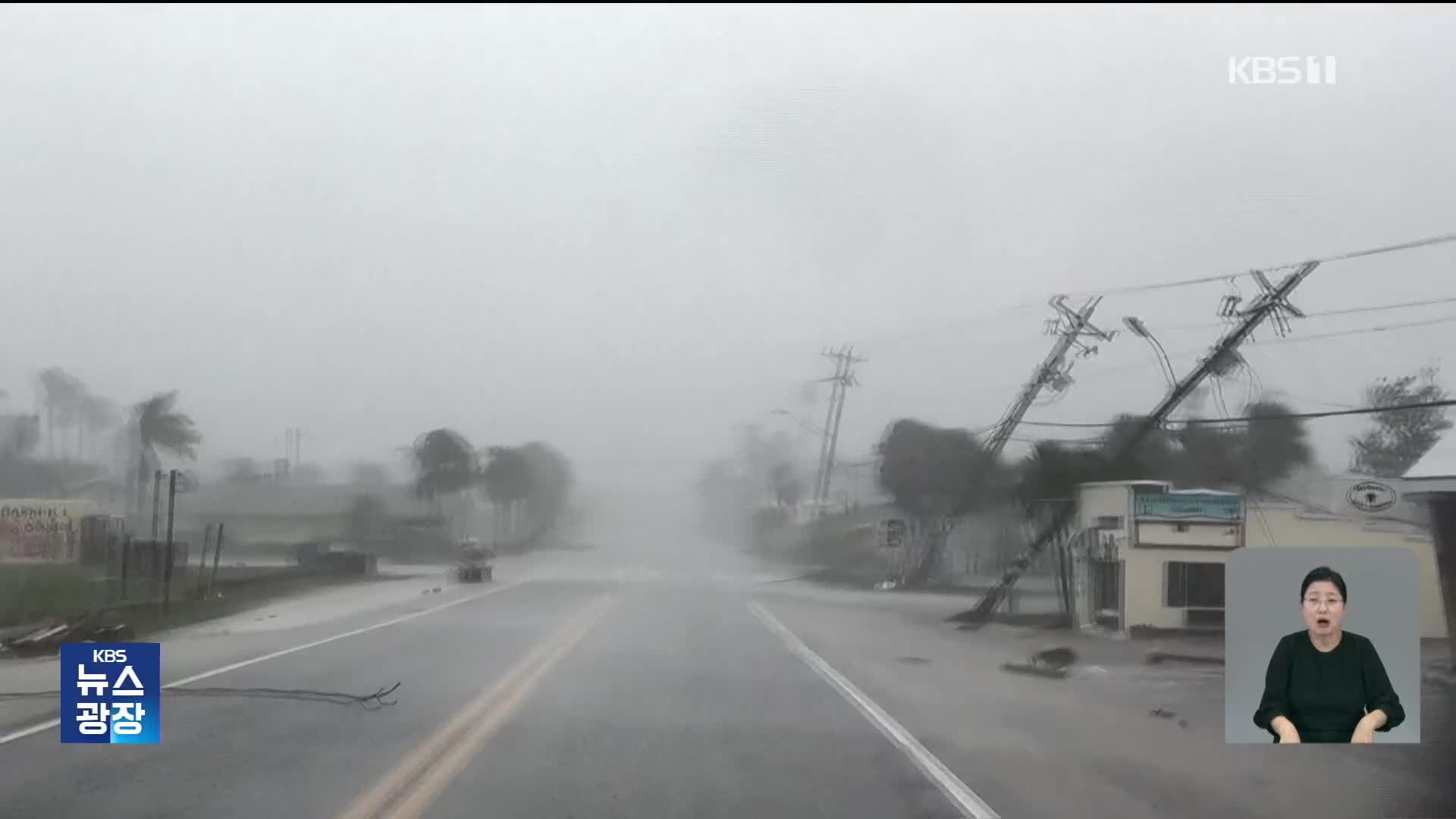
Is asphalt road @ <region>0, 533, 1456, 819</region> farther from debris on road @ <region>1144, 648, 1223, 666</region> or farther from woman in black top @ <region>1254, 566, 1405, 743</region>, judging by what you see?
woman in black top @ <region>1254, 566, 1405, 743</region>

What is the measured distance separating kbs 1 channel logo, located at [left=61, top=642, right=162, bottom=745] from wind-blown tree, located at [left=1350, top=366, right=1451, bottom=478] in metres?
8.75

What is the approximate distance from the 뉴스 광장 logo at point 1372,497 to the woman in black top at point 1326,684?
146 cm

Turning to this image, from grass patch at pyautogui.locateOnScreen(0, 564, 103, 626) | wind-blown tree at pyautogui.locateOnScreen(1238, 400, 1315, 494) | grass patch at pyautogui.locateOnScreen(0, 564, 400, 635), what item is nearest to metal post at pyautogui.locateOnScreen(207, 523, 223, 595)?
grass patch at pyautogui.locateOnScreen(0, 564, 400, 635)

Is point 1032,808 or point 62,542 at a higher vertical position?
point 62,542

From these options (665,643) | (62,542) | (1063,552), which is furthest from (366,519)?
(1063,552)

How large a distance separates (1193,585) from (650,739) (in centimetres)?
518

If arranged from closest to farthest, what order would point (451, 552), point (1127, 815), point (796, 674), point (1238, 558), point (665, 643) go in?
point (1127, 815), point (1238, 558), point (451, 552), point (796, 674), point (665, 643)

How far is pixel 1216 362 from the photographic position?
10852 mm

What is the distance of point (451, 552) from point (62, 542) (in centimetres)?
287

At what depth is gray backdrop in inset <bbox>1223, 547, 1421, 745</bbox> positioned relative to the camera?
24.9ft

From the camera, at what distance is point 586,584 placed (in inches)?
611

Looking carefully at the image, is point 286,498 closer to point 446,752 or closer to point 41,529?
point 41,529

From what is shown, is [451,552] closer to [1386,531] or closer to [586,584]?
[586,584]

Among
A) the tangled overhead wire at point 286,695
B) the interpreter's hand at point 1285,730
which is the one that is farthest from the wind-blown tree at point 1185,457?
the tangled overhead wire at point 286,695
